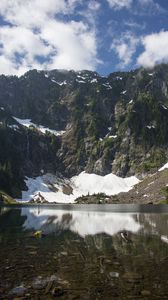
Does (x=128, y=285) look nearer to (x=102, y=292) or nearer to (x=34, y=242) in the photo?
(x=102, y=292)

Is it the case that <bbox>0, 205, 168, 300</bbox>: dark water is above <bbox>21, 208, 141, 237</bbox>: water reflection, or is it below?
below

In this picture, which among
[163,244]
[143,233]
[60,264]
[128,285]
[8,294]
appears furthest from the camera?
[143,233]

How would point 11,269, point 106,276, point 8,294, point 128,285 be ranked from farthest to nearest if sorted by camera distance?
point 11,269, point 106,276, point 128,285, point 8,294

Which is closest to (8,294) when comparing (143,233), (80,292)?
(80,292)

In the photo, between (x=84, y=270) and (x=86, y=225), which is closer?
(x=84, y=270)

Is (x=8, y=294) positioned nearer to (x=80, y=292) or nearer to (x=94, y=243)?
(x=80, y=292)

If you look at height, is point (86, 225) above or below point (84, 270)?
above

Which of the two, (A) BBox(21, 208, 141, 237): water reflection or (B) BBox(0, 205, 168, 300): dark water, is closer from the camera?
(B) BBox(0, 205, 168, 300): dark water

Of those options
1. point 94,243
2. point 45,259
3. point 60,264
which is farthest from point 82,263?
point 94,243

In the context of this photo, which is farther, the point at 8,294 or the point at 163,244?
the point at 163,244

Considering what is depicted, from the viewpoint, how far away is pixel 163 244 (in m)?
55.7

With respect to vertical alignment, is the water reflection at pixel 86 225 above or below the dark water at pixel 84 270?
above

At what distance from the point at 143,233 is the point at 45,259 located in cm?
3392

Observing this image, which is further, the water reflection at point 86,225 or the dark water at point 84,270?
the water reflection at point 86,225
